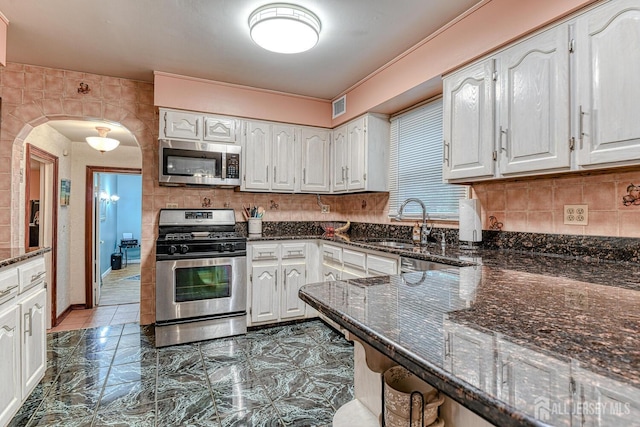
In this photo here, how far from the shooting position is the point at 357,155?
351cm

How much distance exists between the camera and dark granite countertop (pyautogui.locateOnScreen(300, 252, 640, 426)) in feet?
1.41

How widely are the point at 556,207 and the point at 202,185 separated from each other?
2.98 m

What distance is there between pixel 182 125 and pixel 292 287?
1.98 metres

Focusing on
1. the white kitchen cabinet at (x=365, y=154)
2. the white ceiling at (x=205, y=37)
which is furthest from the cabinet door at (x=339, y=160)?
the white ceiling at (x=205, y=37)

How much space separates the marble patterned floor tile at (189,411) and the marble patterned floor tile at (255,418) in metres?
0.07

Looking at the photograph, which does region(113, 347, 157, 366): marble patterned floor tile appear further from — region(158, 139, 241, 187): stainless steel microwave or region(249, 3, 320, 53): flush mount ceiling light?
region(249, 3, 320, 53): flush mount ceiling light

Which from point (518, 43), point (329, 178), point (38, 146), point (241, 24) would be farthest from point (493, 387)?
point (38, 146)

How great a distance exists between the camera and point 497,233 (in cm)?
232

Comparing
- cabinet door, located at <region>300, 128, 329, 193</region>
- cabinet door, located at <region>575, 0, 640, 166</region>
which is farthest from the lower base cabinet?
cabinet door, located at <region>575, 0, 640, 166</region>

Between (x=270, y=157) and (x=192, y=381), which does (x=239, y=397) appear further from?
(x=270, y=157)

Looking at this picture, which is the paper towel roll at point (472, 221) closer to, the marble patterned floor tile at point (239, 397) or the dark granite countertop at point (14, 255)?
the marble patterned floor tile at point (239, 397)

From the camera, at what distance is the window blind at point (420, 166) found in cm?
289

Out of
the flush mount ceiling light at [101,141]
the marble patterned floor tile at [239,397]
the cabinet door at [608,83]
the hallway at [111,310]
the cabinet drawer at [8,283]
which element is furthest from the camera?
the flush mount ceiling light at [101,141]

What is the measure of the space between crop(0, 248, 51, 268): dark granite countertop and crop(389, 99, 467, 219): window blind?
9.46 ft
